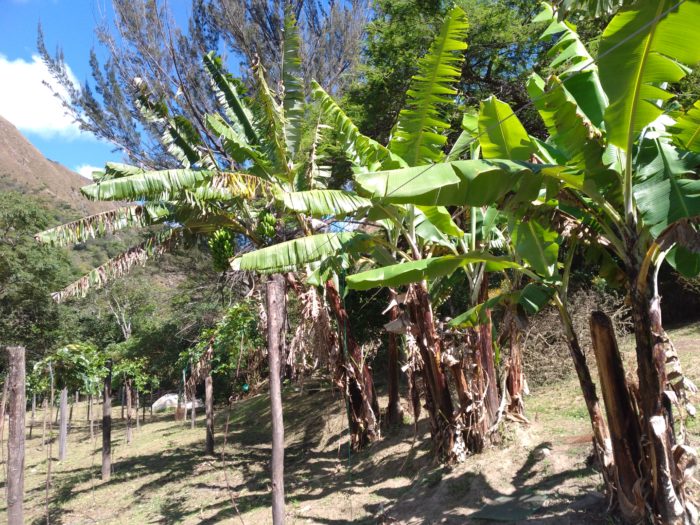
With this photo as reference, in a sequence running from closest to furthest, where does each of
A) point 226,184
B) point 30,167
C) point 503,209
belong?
point 503,209 → point 226,184 → point 30,167

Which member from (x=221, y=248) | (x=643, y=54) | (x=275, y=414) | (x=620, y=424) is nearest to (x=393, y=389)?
(x=221, y=248)

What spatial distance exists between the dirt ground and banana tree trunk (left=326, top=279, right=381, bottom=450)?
1.20ft

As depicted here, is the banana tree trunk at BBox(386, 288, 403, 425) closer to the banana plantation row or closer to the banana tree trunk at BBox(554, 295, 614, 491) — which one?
the banana plantation row

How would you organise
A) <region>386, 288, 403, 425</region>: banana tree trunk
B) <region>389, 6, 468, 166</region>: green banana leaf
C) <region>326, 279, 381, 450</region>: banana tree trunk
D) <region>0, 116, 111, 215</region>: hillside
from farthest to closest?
<region>0, 116, 111, 215</region>: hillside → <region>386, 288, 403, 425</region>: banana tree trunk → <region>326, 279, 381, 450</region>: banana tree trunk → <region>389, 6, 468, 166</region>: green banana leaf

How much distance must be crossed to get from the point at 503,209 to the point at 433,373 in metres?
3.99

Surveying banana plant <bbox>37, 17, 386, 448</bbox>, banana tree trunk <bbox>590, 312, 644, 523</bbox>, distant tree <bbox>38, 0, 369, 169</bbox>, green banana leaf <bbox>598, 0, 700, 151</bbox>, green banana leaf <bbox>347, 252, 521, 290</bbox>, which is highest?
distant tree <bbox>38, 0, 369, 169</bbox>

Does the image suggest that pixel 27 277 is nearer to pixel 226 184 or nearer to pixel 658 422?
pixel 226 184

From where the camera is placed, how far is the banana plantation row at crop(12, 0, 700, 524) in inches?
144

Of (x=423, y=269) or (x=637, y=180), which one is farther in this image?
(x=423, y=269)

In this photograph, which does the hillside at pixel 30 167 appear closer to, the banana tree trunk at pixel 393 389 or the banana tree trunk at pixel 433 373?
the banana tree trunk at pixel 393 389

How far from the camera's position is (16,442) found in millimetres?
5863

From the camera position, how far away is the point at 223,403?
2380cm

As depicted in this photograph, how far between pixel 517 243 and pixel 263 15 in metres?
13.9

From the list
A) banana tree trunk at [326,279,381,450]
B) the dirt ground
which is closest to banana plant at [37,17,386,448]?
banana tree trunk at [326,279,381,450]
